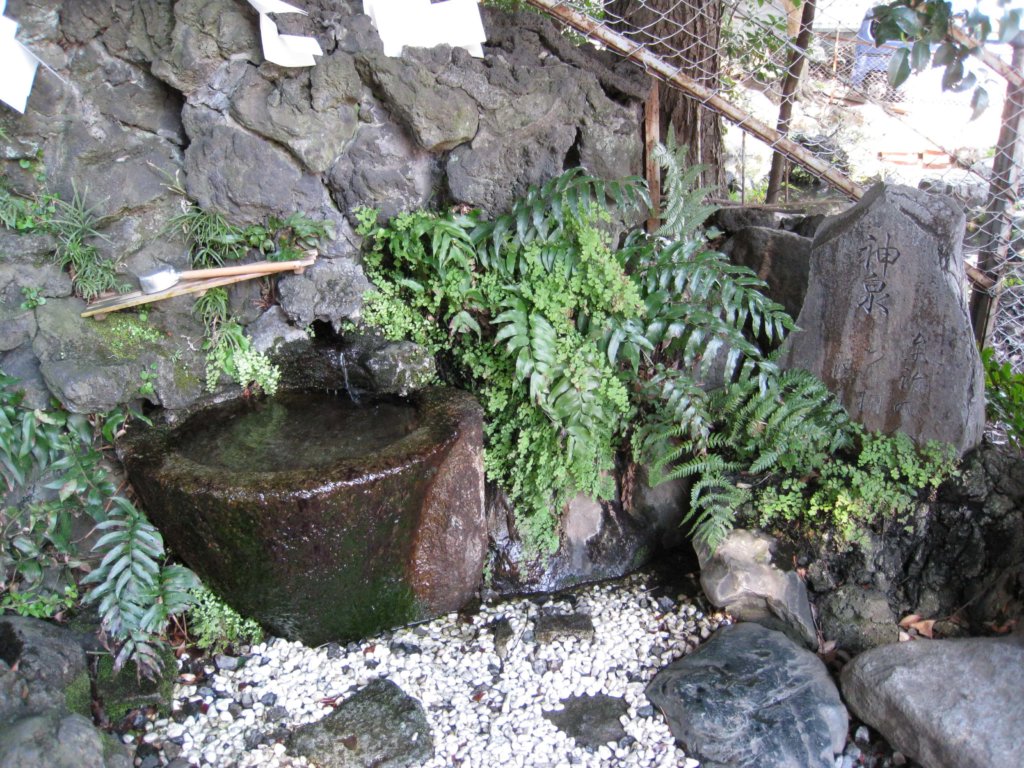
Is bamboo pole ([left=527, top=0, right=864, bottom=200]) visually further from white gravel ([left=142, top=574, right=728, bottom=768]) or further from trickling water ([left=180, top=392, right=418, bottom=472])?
white gravel ([left=142, top=574, right=728, bottom=768])

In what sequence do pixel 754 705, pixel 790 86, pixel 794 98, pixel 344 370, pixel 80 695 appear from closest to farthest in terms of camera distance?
1. pixel 80 695
2. pixel 754 705
3. pixel 344 370
4. pixel 794 98
5. pixel 790 86

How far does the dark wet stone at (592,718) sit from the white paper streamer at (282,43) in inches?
136

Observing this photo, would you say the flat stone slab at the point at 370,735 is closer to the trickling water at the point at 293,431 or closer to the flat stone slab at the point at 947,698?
the trickling water at the point at 293,431

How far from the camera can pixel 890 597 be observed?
4.07 metres

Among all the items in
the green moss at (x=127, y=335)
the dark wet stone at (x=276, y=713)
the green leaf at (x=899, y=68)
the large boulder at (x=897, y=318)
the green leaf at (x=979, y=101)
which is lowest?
the dark wet stone at (x=276, y=713)

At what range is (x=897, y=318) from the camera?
4.06m

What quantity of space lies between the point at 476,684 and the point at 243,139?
303cm

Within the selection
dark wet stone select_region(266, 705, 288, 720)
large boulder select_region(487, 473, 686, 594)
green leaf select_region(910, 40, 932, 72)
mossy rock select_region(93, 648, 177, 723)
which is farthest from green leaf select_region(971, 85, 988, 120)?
mossy rock select_region(93, 648, 177, 723)

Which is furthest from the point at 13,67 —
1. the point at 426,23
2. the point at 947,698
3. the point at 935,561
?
the point at 935,561

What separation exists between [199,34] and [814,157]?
3.52 metres

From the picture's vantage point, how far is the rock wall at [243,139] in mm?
3762

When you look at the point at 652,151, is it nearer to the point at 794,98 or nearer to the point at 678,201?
the point at 678,201

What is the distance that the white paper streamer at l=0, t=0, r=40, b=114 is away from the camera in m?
3.49

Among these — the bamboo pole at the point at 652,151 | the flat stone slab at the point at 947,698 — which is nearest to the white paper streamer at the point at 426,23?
the bamboo pole at the point at 652,151
